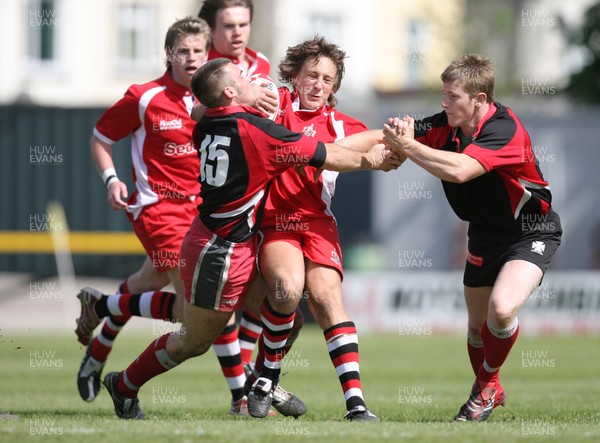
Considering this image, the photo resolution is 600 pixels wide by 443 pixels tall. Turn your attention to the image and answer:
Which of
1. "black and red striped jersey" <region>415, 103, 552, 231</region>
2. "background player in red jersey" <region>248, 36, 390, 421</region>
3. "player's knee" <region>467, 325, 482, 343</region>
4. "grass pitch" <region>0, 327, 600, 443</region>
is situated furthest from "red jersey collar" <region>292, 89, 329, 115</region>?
"grass pitch" <region>0, 327, 600, 443</region>

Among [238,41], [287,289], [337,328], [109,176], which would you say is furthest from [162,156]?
[337,328]

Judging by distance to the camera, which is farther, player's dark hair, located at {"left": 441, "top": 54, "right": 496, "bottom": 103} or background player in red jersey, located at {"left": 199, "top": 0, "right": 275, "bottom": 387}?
background player in red jersey, located at {"left": 199, "top": 0, "right": 275, "bottom": 387}

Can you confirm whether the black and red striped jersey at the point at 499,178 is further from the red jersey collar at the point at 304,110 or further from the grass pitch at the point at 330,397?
the grass pitch at the point at 330,397

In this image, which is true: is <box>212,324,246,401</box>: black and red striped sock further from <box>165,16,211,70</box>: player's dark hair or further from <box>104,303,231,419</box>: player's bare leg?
<box>165,16,211,70</box>: player's dark hair

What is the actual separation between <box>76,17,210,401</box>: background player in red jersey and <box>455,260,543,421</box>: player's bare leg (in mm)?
2294

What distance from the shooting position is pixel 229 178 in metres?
7.05

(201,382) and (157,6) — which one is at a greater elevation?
(157,6)

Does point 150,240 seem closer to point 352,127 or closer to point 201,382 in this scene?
point 352,127

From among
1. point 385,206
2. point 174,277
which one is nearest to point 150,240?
point 174,277

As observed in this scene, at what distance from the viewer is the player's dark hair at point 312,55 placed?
7500 millimetres

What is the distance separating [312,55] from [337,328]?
1.84 meters

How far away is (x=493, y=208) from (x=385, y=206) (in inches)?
609

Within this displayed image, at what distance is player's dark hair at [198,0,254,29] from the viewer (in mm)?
8617

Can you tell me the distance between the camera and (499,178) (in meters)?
7.54
